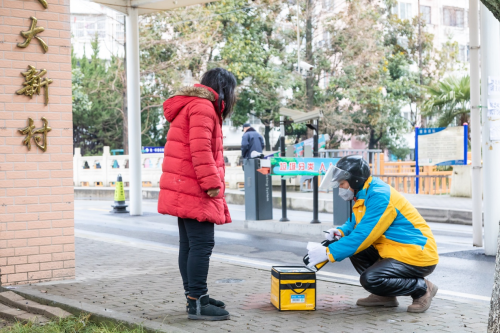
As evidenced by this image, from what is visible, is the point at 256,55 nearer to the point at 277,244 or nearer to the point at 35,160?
the point at 277,244

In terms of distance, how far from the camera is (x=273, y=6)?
2858 cm

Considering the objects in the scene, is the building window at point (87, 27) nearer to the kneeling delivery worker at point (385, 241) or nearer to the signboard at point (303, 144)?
the signboard at point (303, 144)

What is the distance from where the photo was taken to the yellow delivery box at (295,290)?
513cm

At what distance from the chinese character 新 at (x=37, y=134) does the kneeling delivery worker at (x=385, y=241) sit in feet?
9.87

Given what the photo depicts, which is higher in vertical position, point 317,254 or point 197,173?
point 197,173

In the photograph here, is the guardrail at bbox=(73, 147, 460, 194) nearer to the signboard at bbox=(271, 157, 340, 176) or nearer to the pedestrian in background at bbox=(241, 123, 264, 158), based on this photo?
the pedestrian in background at bbox=(241, 123, 264, 158)

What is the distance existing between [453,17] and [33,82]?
147 ft

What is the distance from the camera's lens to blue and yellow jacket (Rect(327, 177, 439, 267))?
198 inches

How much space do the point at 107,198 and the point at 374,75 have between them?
13.0 metres

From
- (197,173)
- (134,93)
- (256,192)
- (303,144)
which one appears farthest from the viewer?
(303,144)

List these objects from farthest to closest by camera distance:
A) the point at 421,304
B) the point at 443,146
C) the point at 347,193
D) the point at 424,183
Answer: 1. the point at 424,183
2. the point at 443,146
3. the point at 347,193
4. the point at 421,304

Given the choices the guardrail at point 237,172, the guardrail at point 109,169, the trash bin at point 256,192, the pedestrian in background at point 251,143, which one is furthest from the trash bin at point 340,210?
the guardrail at point 109,169

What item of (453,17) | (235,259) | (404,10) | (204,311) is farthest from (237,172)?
(453,17)

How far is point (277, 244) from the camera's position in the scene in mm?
10203
